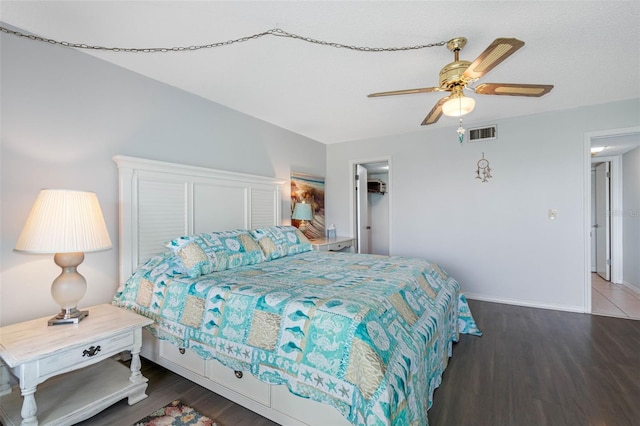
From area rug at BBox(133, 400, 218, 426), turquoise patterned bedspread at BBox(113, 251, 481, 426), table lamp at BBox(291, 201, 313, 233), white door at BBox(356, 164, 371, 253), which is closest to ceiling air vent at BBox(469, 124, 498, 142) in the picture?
white door at BBox(356, 164, 371, 253)

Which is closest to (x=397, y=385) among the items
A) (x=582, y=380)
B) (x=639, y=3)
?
(x=582, y=380)

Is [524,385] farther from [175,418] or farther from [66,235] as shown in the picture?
[66,235]

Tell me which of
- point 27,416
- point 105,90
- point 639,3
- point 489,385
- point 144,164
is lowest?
point 489,385

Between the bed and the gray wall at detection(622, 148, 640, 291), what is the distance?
341 cm

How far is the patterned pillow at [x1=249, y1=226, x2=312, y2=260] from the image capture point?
2.83 m

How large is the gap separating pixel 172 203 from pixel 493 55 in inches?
106

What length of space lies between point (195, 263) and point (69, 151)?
1.25 m

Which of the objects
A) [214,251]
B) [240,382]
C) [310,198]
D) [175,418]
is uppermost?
[310,198]

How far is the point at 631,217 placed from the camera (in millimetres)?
4168

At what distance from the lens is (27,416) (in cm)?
141

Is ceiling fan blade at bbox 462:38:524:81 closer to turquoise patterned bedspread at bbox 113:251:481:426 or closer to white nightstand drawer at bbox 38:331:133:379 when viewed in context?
turquoise patterned bedspread at bbox 113:251:481:426

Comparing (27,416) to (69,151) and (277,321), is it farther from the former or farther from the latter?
(69,151)

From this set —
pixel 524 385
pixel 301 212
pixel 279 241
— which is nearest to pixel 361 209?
pixel 301 212

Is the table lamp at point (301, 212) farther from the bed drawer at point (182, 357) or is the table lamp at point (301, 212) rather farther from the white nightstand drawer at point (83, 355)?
the white nightstand drawer at point (83, 355)
